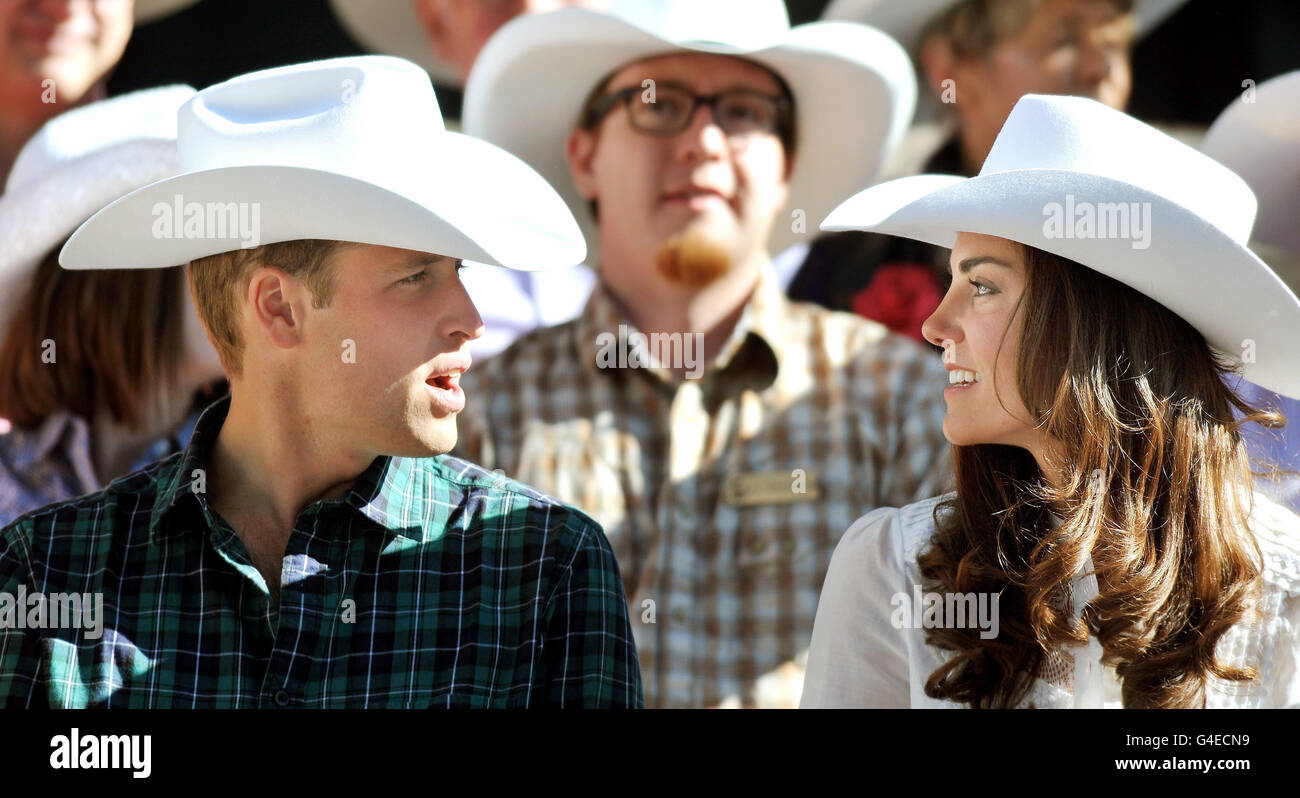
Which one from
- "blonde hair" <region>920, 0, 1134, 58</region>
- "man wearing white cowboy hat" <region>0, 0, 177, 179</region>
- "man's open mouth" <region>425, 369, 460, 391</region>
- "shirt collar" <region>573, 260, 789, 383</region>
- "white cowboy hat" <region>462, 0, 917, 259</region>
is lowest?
"man's open mouth" <region>425, 369, 460, 391</region>

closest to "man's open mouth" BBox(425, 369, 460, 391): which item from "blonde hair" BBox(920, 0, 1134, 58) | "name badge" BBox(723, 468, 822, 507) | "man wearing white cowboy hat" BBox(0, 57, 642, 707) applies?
"man wearing white cowboy hat" BBox(0, 57, 642, 707)

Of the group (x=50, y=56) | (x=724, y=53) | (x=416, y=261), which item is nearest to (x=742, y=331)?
(x=724, y=53)

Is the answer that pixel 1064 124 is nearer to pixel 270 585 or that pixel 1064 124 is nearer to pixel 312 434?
pixel 312 434

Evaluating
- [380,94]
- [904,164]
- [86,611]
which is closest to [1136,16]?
→ [904,164]

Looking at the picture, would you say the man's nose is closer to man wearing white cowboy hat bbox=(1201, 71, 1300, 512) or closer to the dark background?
man wearing white cowboy hat bbox=(1201, 71, 1300, 512)

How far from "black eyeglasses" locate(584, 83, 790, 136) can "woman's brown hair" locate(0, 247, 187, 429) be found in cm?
126

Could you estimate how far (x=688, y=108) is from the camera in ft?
12.0

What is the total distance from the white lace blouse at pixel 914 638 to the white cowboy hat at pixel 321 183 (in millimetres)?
799

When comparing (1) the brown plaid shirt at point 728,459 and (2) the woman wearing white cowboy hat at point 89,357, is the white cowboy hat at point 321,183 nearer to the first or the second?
(2) the woman wearing white cowboy hat at point 89,357

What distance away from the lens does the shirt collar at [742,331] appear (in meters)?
3.72

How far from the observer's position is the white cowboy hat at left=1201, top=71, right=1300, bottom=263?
11.5 ft

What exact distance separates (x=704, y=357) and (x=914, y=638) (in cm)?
143

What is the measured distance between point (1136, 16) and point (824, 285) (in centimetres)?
123

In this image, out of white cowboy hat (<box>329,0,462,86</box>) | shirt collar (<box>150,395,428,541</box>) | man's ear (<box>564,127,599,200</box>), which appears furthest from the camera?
white cowboy hat (<box>329,0,462,86</box>)
